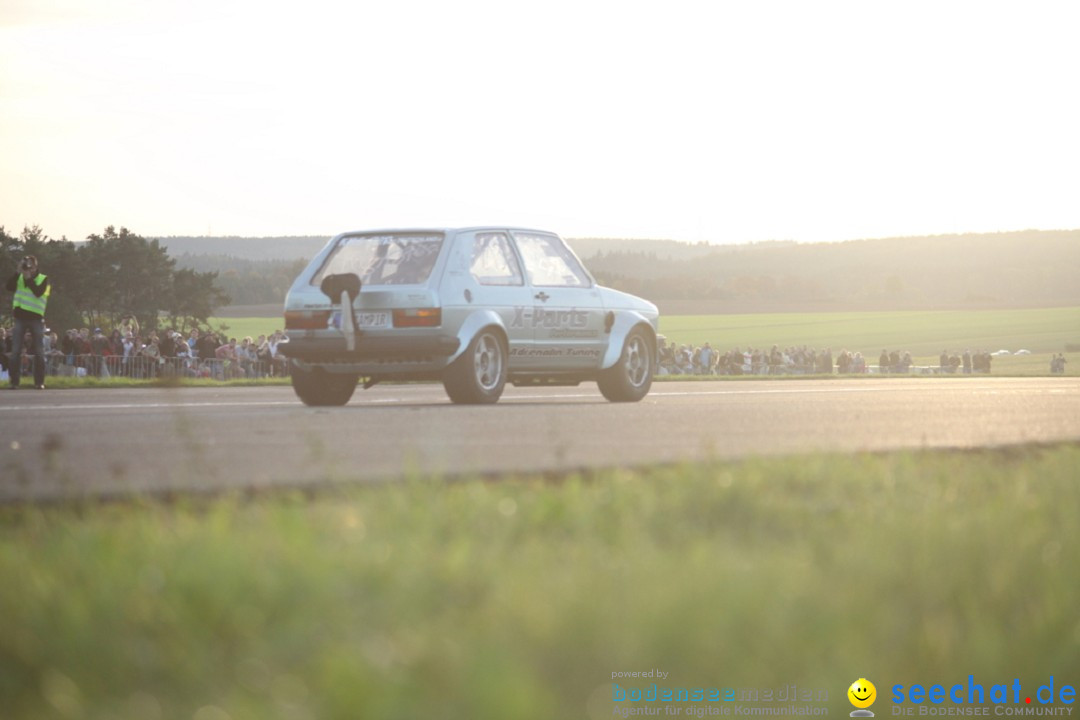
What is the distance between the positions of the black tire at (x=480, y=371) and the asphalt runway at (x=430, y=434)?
360 millimetres

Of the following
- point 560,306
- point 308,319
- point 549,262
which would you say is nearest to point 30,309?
point 308,319

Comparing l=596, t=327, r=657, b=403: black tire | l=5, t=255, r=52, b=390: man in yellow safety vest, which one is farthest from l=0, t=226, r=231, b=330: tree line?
l=596, t=327, r=657, b=403: black tire

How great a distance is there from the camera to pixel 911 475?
6707 mm

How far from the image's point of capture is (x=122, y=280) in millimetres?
94875

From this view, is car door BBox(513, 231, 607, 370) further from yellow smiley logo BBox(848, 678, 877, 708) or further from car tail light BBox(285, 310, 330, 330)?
yellow smiley logo BBox(848, 678, 877, 708)

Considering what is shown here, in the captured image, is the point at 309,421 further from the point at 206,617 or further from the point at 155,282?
the point at 155,282

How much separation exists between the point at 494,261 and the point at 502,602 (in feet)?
37.2

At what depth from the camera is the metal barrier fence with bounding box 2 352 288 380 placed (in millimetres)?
31891

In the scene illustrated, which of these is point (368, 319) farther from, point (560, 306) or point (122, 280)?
point (122, 280)

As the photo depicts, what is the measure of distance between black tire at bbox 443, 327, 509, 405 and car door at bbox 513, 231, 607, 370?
482 millimetres

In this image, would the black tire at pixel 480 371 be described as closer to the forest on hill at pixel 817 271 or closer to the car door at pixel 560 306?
the car door at pixel 560 306

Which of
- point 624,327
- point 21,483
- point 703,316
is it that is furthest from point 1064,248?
point 21,483

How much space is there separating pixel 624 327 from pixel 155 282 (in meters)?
83.4

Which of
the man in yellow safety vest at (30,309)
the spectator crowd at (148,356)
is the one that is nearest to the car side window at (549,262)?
the man in yellow safety vest at (30,309)
